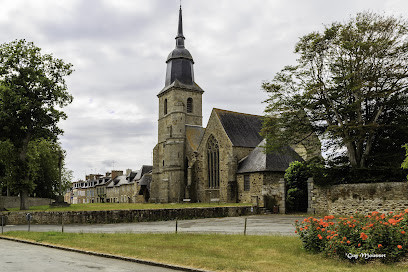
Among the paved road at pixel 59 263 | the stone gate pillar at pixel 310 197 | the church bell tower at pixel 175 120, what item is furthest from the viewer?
the church bell tower at pixel 175 120

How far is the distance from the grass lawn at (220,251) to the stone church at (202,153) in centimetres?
1876

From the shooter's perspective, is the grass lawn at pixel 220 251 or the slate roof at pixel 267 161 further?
the slate roof at pixel 267 161

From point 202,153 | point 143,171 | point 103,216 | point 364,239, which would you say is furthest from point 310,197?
point 143,171

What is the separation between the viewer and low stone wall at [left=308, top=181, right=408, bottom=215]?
22031 mm

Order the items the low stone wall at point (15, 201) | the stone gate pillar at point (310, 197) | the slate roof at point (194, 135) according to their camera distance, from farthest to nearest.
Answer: the slate roof at point (194, 135) < the low stone wall at point (15, 201) < the stone gate pillar at point (310, 197)

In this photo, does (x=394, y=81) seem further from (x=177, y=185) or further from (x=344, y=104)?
(x=177, y=185)

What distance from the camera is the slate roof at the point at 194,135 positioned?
52.6 m

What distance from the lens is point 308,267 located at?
848 centimetres

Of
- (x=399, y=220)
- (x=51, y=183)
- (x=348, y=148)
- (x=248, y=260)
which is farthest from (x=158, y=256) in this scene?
(x=51, y=183)

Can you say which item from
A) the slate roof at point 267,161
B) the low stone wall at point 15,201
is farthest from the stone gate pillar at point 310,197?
the low stone wall at point 15,201

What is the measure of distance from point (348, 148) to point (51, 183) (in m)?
41.6

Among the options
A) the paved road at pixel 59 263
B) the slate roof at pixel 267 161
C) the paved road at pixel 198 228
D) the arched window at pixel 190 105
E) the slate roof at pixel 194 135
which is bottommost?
the paved road at pixel 198 228

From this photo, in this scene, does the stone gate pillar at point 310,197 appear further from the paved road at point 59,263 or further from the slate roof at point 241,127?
the paved road at point 59,263

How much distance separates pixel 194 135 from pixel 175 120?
11.2ft
